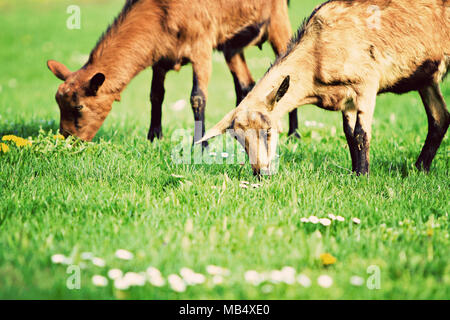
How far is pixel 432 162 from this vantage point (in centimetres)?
515

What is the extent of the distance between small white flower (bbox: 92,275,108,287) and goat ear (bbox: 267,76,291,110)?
2.40 meters

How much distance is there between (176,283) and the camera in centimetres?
248

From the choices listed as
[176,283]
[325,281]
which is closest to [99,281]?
[176,283]

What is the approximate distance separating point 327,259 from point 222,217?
98 centimetres

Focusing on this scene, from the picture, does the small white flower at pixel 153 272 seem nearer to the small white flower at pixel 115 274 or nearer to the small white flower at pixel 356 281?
the small white flower at pixel 115 274

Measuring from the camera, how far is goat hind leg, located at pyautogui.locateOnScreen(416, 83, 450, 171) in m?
4.95

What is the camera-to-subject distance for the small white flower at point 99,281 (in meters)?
2.48

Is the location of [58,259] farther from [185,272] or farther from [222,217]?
[222,217]

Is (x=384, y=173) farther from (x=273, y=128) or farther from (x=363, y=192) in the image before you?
(x=273, y=128)

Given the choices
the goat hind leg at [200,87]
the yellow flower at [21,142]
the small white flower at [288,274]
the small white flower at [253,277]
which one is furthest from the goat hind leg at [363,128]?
the yellow flower at [21,142]
